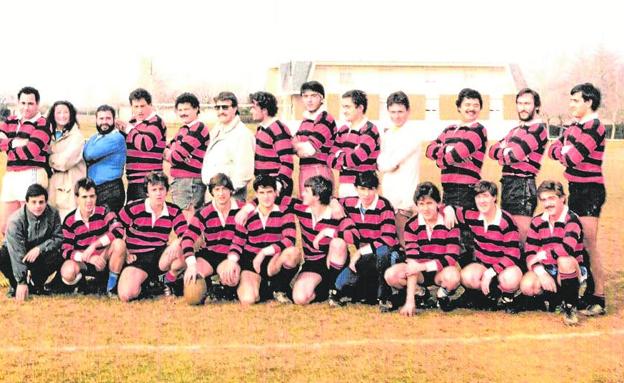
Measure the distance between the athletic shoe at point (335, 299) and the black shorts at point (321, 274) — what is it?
0.33ft

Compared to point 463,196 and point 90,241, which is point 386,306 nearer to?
point 463,196

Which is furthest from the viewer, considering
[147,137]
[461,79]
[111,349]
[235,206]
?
[461,79]

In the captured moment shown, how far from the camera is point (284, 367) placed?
423 centimetres

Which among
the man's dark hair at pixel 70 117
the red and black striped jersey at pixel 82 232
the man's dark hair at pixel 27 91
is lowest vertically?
the red and black striped jersey at pixel 82 232

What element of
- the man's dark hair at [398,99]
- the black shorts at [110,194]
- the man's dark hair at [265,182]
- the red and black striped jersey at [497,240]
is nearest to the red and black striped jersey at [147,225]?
the black shorts at [110,194]

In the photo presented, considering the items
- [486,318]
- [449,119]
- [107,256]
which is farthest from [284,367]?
[449,119]

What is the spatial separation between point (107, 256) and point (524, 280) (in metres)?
3.38

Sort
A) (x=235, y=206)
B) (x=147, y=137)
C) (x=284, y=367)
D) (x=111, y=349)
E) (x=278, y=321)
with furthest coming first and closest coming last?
1. (x=147, y=137)
2. (x=235, y=206)
3. (x=278, y=321)
4. (x=111, y=349)
5. (x=284, y=367)

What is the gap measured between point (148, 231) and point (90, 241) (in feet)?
1.62

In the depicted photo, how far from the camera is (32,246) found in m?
5.90

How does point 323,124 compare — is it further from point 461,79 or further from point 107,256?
point 461,79

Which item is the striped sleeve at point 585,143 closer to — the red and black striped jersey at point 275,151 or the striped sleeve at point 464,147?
the striped sleeve at point 464,147

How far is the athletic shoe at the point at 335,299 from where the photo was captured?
5740 mm

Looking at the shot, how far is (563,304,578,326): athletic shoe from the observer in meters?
5.19
